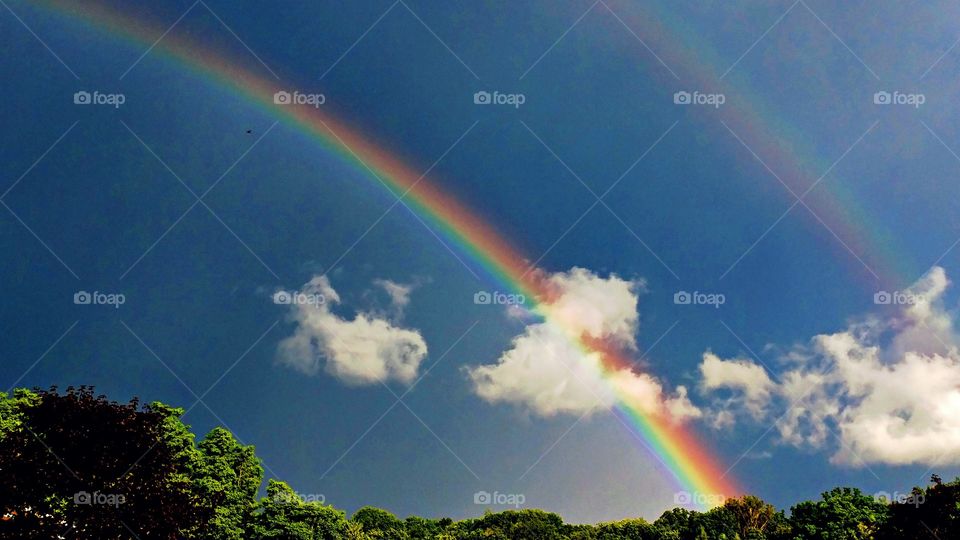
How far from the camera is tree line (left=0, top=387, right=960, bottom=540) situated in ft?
97.8

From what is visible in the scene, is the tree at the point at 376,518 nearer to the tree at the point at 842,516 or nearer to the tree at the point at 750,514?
the tree at the point at 750,514

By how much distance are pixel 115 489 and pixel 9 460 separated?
13.5 ft

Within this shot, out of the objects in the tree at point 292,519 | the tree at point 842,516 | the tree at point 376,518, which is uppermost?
the tree at point 376,518

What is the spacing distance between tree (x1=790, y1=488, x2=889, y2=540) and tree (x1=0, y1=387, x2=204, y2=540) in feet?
190

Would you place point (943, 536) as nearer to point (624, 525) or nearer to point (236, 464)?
point (236, 464)

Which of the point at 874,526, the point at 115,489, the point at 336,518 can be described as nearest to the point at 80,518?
the point at 115,489

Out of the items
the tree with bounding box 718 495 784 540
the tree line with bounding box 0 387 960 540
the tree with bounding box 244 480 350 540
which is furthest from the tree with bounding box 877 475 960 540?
the tree with bounding box 718 495 784 540

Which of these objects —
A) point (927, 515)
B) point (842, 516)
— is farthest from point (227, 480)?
point (842, 516)

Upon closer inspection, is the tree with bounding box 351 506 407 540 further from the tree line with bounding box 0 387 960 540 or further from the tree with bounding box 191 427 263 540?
the tree with bounding box 191 427 263 540

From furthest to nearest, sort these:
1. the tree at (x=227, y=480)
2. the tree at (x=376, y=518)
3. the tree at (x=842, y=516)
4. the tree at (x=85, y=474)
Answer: the tree at (x=376, y=518) < the tree at (x=842, y=516) < the tree at (x=227, y=480) < the tree at (x=85, y=474)

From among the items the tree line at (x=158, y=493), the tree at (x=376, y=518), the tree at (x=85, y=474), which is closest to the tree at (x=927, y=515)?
the tree line at (x=158, y=493)

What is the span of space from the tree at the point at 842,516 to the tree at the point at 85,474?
190 feet

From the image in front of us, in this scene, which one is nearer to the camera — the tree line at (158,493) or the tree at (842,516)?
the tree line at (158,493)

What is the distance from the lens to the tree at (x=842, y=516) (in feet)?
218
